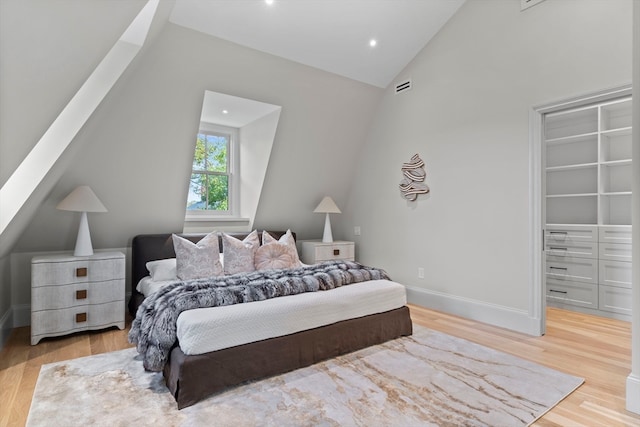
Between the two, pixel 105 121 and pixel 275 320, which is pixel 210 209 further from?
pixel 275 320

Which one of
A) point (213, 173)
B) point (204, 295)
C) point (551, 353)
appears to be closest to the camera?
point (204, 295)

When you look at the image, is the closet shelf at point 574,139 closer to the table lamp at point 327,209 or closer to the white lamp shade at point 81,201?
the table lamp at point 327,209

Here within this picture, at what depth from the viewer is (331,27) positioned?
3.48 metres

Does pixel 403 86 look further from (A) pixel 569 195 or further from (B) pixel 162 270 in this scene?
(B) pixel 162 270

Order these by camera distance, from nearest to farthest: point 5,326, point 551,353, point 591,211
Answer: point 551,353, point 5,326, point 591,211

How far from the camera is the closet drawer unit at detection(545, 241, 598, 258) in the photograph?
13.3 ft

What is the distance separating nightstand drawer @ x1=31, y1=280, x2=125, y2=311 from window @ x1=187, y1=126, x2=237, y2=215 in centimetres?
141

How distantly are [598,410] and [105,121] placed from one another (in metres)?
4.25

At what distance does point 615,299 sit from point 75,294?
537 cm

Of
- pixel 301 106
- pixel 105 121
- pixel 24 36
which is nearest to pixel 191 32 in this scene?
pixel 105 121

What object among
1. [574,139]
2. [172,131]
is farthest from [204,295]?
[574,139]

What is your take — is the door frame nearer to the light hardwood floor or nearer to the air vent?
the light hardwood floor

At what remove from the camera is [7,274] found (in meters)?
3.39

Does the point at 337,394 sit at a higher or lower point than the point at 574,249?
lower
